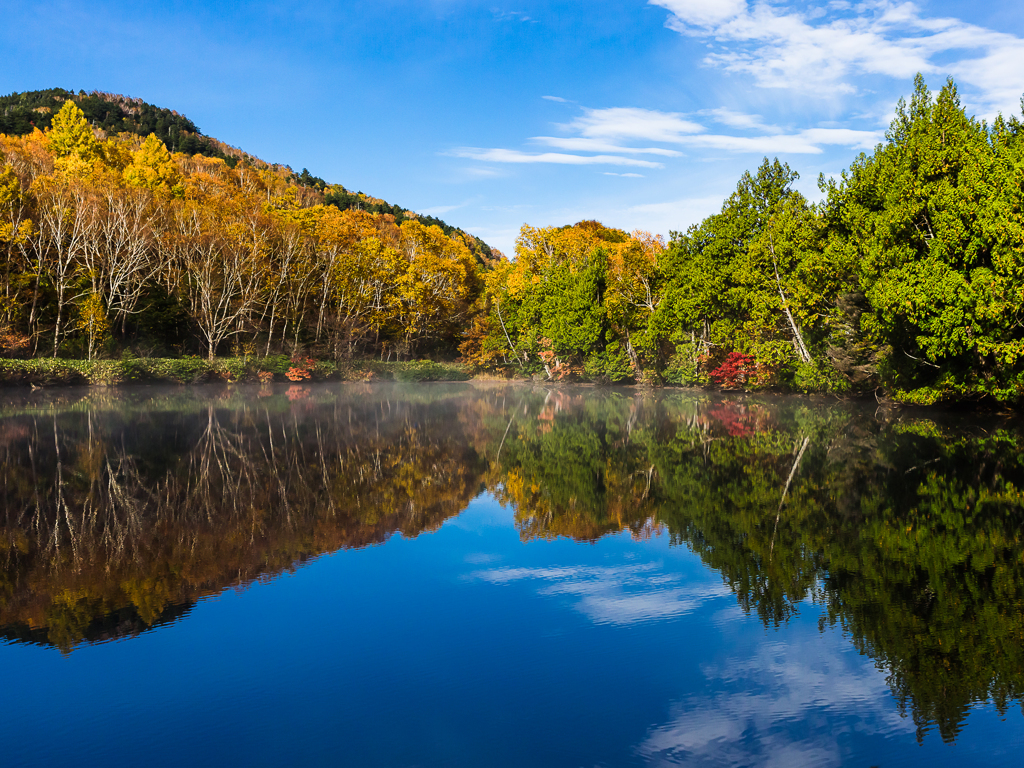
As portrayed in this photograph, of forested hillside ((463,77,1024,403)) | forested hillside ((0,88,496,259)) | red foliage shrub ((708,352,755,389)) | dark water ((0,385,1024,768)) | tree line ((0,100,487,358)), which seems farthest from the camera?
forested hillside ((0,88,496,259))

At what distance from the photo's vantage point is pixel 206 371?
41.0m

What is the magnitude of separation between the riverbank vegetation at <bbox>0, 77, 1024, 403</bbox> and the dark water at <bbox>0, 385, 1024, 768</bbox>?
8.29 m

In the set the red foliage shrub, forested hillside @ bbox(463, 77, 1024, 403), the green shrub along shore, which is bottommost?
the green shrub along shore

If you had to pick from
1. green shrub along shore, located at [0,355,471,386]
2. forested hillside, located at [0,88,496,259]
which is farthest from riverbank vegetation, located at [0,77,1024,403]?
forested hillside, located at [0,88,496,259]

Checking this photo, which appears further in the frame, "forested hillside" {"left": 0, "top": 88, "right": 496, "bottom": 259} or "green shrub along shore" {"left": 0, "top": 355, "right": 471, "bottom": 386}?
"forested hillside" {"left": 0, "top": 88, "right": 496, "bottom": 259}

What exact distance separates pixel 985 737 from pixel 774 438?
45.4ft

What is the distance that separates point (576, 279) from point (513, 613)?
41.3 meters

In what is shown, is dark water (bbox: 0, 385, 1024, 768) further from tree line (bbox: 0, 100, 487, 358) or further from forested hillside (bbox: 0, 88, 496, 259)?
forested hillside (bbox: 0, 88, 496, 259)

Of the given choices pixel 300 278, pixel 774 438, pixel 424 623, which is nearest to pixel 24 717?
pixel 424 623

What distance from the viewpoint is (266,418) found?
898 inches

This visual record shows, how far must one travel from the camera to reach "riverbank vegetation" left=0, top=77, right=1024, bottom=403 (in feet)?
63.2

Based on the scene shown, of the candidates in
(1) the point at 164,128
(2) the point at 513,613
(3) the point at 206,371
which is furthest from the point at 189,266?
(1) the point at 164,128

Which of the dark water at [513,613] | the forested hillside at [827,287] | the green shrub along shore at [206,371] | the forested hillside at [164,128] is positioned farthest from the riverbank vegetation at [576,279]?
the forested hillside at [164,128]

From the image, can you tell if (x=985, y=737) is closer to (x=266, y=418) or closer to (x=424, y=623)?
(x=424, y=623)
